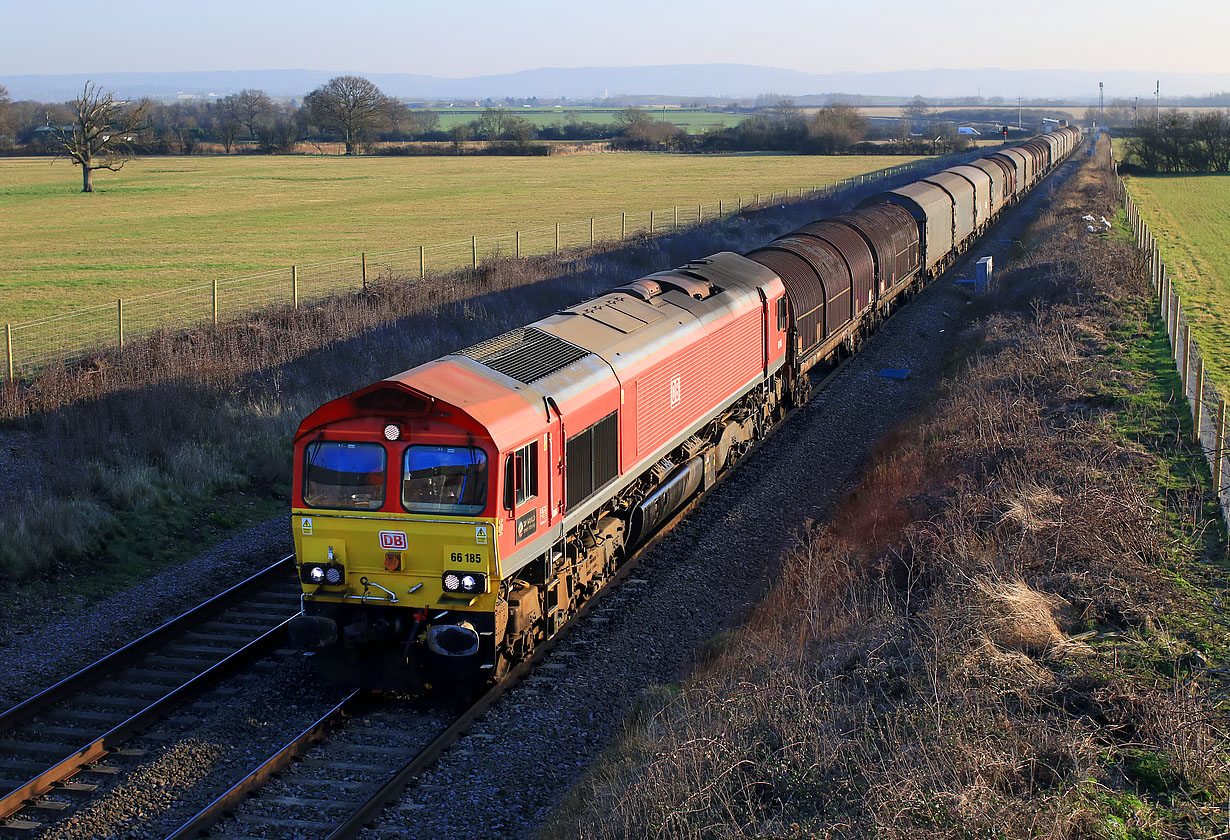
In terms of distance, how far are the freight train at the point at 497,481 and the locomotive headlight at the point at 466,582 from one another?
1 centimetres

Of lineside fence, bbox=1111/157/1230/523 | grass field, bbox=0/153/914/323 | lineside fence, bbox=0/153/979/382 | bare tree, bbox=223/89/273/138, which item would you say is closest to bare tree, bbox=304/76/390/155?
grass field, bbox=0/153/914/323

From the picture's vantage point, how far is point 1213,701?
8.66 metres

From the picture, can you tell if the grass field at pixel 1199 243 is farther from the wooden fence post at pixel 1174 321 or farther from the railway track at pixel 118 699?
the railway track at pixel 118 699

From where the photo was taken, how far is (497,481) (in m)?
10.1

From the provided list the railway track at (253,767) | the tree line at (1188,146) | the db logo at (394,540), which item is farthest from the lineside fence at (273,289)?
the tree line at (1188,146)

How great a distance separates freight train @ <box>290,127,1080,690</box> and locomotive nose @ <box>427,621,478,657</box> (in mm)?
18

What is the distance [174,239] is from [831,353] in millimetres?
35927

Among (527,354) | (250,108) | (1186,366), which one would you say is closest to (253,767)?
(527,354)

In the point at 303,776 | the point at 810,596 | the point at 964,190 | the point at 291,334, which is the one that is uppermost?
the point at 964,190

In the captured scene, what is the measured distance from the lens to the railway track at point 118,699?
9125 mm

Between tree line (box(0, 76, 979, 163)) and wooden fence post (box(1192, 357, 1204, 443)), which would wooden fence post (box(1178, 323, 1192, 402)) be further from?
tree line (box(0, 76, 979, 163))

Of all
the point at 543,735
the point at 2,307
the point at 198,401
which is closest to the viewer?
the point at 543,735

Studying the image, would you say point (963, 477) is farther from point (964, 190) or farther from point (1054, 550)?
point (964, 190)

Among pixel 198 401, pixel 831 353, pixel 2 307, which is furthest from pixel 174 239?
pixel 831 353
